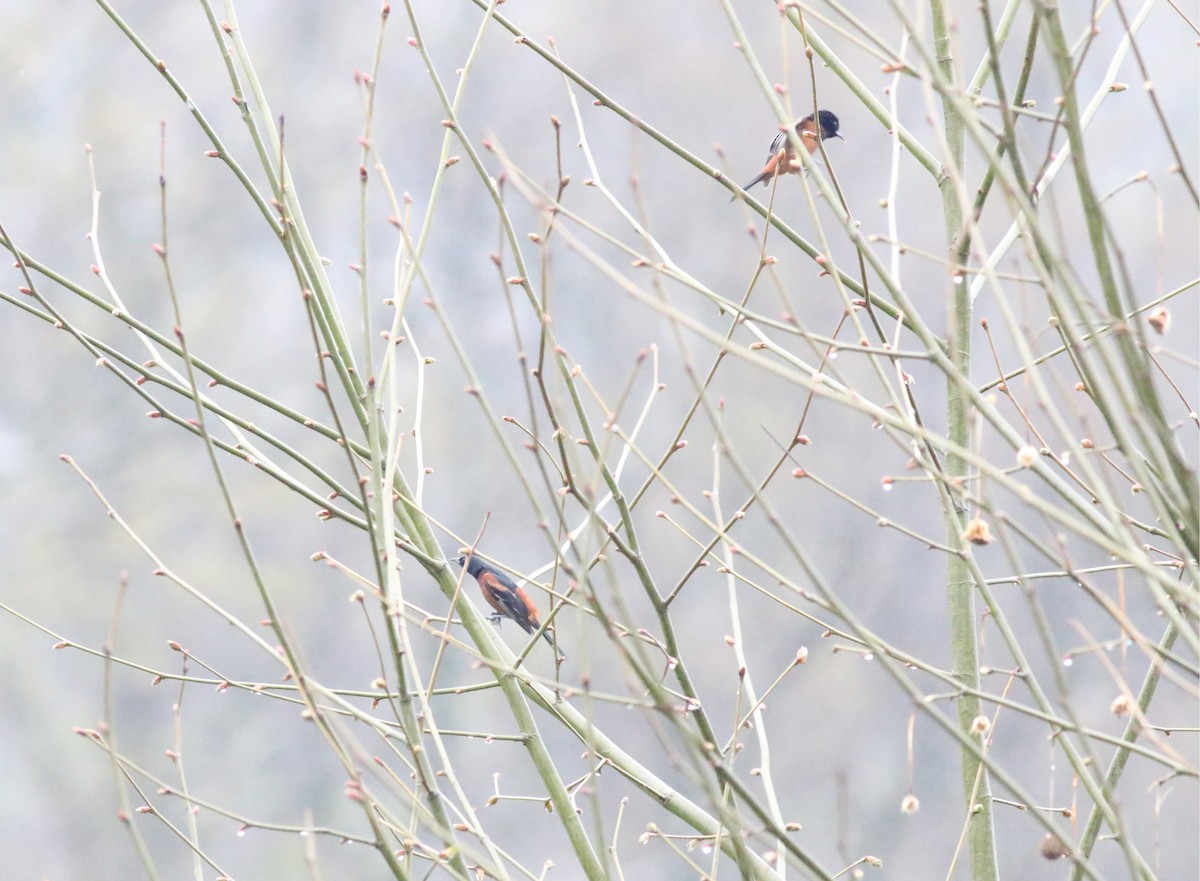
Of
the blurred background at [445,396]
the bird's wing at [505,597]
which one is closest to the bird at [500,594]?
the bird's wing at [505,597]

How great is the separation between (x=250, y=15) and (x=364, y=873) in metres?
1.91

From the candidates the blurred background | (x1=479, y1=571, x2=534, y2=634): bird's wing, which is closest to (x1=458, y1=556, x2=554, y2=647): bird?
(x1=479, y1=571, x2=534, y2=634): bird's wing

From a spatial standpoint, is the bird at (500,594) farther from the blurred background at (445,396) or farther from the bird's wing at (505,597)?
the blurred background at (445,396)

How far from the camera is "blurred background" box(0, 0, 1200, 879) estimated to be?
2475 millimetres

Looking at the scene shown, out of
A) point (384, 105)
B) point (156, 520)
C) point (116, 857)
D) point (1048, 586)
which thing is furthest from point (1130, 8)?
point (116, 857)

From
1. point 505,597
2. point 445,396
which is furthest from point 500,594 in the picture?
point 445,396

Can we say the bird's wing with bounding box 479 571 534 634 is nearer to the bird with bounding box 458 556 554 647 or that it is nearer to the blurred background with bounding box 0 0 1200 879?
the bird with bounding box 458 556 554 647

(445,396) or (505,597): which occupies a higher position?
(445,396)

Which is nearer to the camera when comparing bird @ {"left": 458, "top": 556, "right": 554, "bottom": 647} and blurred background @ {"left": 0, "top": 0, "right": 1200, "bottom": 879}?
bird @ {"left": 458, "top": 556, "right": 554, "bottom": 647}

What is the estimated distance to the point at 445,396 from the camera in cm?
269

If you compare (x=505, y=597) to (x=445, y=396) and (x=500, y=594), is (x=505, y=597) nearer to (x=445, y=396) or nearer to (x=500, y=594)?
(x=500, y=594)

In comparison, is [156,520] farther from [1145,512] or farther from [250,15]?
[1145,512]

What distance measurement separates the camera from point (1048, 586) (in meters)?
2.33

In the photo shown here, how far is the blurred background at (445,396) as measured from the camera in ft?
8.12
